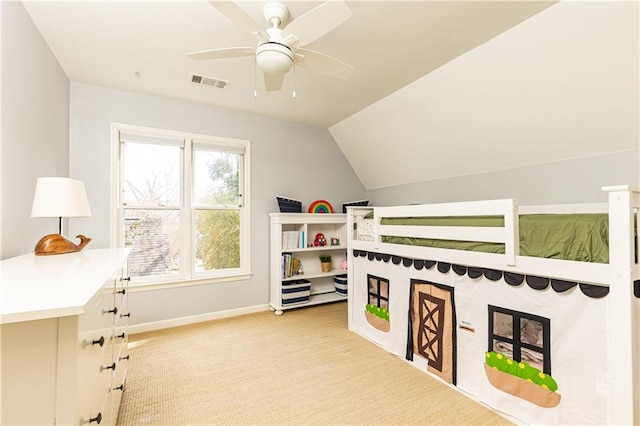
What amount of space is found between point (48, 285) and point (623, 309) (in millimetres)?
2236

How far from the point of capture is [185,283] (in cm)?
326

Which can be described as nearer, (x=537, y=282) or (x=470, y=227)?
(x=537, y=282)

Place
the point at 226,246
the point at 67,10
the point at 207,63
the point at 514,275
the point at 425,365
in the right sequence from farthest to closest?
the point at 226,246 < the point at 207,63 < the point at 425,365 < the point at 67,10 < the point at 514,275

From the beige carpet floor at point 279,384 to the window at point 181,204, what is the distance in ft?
2.38

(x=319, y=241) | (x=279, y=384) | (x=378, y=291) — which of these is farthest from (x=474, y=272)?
(x=319, y=241)

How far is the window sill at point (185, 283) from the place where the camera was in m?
3.03

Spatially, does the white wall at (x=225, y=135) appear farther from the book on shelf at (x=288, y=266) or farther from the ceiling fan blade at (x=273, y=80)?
the ceiling fan blade at (x=273, y=80)

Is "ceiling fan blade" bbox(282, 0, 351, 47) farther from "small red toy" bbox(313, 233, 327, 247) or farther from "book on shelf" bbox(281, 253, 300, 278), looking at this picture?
"small red toy" bbox(313, 233, 327, 247)

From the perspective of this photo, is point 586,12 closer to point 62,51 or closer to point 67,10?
point 67,10

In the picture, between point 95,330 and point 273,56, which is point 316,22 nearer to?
point 273,56

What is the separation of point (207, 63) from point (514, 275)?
9.00ft

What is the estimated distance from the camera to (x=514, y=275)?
172cm

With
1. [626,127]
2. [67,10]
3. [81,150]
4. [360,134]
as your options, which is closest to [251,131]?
[360,134]

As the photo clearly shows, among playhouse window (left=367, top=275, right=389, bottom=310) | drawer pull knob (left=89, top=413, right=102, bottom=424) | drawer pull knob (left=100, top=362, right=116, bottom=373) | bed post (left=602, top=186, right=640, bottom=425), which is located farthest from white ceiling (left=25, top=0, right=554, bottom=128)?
drawer pull knob (left=89, top=413, right=102, bottom=424)
